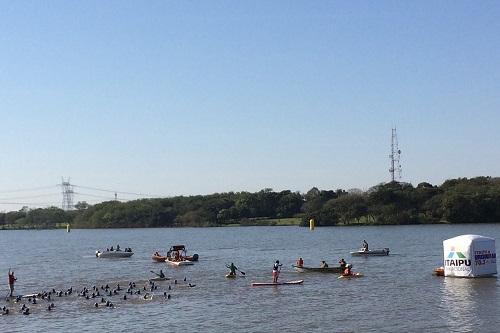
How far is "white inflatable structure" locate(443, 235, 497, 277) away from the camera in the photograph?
49656 mm

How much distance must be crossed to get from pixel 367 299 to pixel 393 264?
26.9m

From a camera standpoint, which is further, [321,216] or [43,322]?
[321,216]

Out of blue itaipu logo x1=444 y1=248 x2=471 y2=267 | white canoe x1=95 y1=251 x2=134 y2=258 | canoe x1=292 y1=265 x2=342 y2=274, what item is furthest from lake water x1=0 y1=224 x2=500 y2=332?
white canoe x1=95 y1=251 x2=134 y2=258

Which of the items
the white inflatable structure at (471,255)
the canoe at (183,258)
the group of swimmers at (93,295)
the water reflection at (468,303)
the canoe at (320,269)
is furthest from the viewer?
A: the canoe at (183,258)

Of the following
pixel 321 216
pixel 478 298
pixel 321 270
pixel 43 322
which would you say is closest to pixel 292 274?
pixel 321 270

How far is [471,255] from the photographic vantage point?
50.2 metres

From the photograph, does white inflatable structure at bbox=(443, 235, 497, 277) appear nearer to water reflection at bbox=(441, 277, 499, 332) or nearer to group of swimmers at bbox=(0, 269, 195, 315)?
water reflection at bbox=(441, 277, 499, 332)

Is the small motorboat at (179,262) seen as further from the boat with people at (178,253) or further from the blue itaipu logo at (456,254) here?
the blue itaipu logo at (456,254)

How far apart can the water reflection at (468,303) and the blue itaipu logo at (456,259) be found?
109 cm

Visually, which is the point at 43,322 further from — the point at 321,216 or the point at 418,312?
the point at 321,216

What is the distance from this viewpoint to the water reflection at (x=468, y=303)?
36000 millimetres

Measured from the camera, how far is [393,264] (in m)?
72.1

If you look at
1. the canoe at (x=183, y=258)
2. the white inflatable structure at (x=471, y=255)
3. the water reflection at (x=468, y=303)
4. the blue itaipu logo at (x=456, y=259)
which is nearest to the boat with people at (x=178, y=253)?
the canoe at (x=183, y=258)

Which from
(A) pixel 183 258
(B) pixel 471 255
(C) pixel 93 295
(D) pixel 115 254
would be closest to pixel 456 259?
(B) pixel 471 255
